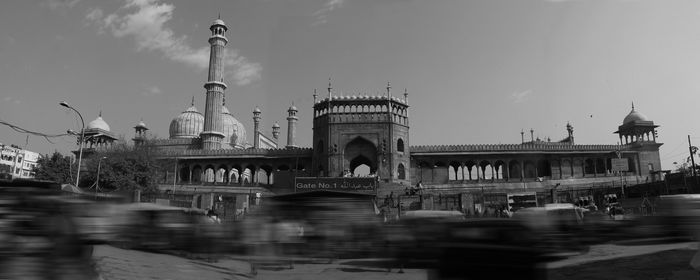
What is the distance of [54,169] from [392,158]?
30202 millimetres

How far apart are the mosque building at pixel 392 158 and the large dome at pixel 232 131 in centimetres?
904

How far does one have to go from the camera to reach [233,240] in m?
2.20

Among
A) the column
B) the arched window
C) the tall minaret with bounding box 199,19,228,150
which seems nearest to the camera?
the arched window

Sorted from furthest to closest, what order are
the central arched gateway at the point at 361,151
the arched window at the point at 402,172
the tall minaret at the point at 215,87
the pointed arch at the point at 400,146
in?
the tall minaret at the point at 215,87
the pointed arch at the point at 400,146
the central arched gateway at the point at 361,151
the arched window at the point at 402,172

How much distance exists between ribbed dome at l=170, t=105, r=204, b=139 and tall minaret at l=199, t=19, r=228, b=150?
836cm

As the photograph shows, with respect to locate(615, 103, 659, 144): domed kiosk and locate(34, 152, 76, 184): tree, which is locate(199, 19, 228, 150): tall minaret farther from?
locate(615, 103, 659, 144): domed kiosk

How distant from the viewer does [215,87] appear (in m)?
44.0

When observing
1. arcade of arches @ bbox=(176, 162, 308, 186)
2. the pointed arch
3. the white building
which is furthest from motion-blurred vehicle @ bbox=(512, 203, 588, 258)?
the white building

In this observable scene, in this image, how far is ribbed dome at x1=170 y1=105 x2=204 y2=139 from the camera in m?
52.7

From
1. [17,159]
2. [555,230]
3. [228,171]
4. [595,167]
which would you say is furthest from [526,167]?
[17,159]

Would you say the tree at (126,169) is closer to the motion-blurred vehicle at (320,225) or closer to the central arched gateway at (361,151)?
the central arched gateway at (361,151)

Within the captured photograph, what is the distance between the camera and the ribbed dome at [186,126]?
5266 centimetres

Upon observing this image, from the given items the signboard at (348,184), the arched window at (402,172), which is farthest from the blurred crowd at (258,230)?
the arched window at (402,172)

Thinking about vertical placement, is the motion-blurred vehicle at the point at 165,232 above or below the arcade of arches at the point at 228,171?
below
